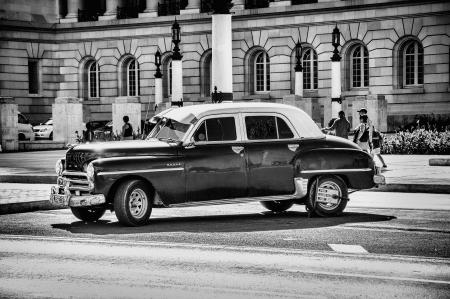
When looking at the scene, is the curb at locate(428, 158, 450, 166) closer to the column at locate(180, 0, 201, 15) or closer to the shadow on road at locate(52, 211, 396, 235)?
the shadow on road at locate(52, 211, 396, 235)

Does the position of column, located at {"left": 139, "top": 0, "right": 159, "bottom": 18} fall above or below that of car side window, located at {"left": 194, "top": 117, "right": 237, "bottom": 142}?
above

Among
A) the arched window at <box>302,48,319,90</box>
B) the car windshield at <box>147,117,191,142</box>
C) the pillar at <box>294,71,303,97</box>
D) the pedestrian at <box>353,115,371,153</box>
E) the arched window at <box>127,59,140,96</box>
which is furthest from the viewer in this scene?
the arched window at <box>127,59,140,96</box>

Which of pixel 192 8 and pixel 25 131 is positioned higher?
pixel 192 8

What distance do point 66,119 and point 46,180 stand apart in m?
22.3

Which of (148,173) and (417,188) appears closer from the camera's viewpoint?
(148,173)

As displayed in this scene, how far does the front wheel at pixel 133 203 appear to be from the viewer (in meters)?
14.9

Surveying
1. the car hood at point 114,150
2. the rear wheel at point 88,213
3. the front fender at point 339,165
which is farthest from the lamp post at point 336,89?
the car hood at point 114,150

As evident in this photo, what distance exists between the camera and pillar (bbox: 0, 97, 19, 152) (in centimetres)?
4241

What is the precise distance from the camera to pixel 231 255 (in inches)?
474

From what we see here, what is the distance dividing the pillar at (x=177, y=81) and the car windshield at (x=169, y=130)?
17.4 meters

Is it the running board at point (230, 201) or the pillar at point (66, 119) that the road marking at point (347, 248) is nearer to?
the running board at point (230, 201)

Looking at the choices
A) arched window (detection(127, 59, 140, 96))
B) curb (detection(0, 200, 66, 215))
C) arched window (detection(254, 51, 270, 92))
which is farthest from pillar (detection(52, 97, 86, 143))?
Answer: curb (detection(0, 200, 66, 215))

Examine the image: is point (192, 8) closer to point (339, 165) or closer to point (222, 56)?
point (222, 56)

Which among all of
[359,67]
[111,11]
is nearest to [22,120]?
[111,11]
